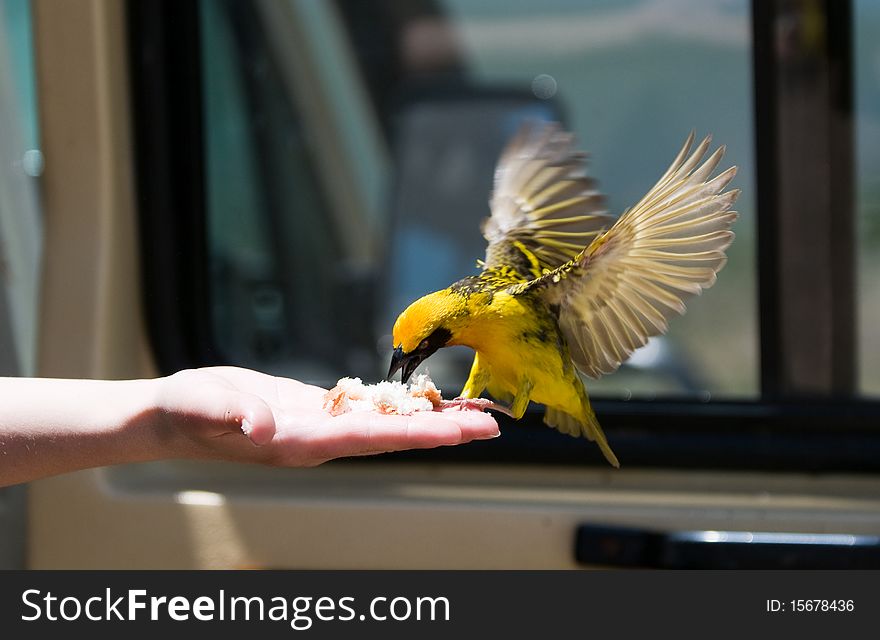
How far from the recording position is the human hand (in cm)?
131

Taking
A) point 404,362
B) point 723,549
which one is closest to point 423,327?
point 404,362

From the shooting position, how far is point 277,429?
4.60 ft

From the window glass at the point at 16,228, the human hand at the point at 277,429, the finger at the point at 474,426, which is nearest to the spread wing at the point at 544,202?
the finger at the point at 474,426

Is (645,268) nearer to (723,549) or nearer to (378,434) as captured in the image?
(723,549)

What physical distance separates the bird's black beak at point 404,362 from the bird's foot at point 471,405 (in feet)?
0.31

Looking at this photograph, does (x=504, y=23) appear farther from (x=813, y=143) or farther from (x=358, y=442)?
(x=358, y=442)

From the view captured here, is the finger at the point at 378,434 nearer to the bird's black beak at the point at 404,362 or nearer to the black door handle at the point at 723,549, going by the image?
the bird's black beak at the point at 404,362

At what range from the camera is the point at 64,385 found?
1604 millimetres

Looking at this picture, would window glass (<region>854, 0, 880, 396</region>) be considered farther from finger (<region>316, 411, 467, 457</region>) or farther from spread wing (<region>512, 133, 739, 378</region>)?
finger (<region>316, 411, 467, 457</region>)

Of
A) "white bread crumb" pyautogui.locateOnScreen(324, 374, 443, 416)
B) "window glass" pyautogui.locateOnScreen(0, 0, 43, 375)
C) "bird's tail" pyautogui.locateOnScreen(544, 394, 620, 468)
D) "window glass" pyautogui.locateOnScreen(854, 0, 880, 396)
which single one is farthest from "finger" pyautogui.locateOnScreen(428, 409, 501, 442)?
"window glass" pyautogui.locateOnScreen(854, 0, 880, 396)

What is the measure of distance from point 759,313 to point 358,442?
121 cm

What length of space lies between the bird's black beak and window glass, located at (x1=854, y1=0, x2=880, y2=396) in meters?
1.16

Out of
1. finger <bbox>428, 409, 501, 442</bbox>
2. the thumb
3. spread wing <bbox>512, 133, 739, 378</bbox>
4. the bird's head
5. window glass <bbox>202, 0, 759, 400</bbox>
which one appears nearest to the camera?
the thumb

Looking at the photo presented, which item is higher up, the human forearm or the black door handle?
the human forearm
